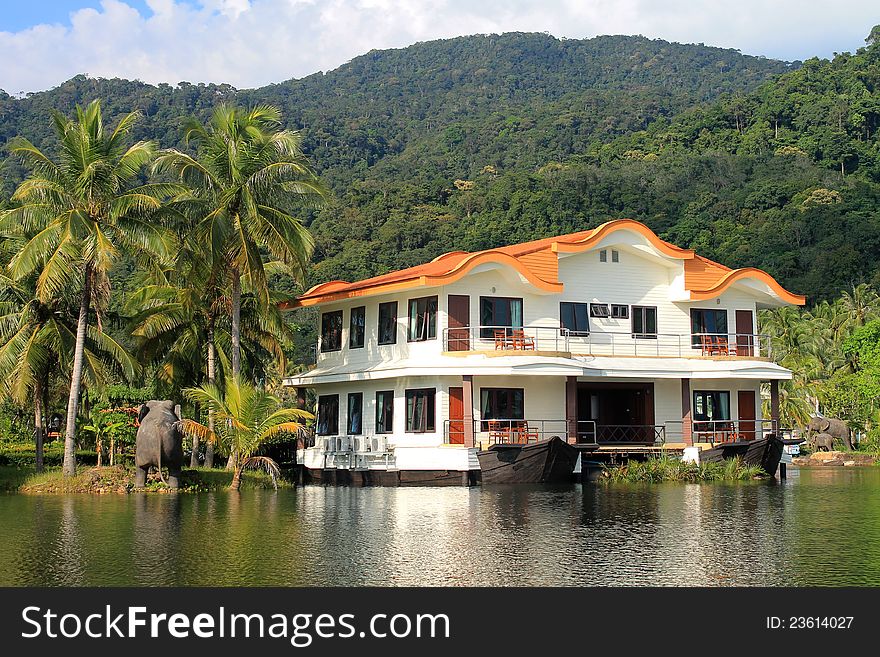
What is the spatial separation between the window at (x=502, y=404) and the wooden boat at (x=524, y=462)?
8.94 ft

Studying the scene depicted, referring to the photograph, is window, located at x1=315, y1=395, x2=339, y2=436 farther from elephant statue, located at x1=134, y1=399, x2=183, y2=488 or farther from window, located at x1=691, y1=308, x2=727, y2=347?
window, located at x1=691, y1=308, x2=727, y2=347

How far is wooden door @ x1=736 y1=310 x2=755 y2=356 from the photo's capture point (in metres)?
34.8

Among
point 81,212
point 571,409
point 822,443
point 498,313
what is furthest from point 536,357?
point 822,443

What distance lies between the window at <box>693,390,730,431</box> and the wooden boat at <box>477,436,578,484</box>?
7303mm

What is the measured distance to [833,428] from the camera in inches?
2085

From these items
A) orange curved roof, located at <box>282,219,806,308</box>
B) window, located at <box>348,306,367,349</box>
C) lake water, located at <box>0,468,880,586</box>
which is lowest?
lake water, located at <box>0,468,880,586</box>

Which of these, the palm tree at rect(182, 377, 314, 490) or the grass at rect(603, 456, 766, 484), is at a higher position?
the palm tree at rect(182, 377, 314, 490)

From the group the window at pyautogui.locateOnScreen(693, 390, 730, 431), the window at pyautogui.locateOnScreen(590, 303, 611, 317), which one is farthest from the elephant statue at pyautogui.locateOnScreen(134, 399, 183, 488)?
the window at pyautogui.locateOnScreen(693, 390, 730, 431)

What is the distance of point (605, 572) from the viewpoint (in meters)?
12.5

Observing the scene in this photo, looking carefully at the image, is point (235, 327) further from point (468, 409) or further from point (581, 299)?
point (581, 299)

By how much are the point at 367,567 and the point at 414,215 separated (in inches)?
2536
